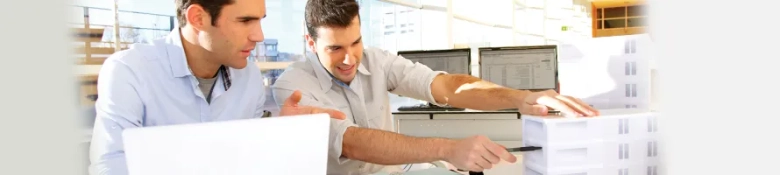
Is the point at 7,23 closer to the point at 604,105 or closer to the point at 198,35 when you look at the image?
the point at 198,35

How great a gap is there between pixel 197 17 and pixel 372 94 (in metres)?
0.67

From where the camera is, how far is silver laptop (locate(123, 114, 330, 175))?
2.22 ft

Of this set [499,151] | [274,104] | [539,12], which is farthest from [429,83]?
[539,12]

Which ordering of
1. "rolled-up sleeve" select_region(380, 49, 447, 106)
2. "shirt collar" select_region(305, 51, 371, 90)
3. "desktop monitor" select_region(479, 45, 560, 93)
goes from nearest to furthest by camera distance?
1. "shirt collar" select_region(305, 51, 371, 90)
2. "rolled-up sleeve" select_region(380, 49, 447, 106)
3. "desktop monitor" select_region(479, 45, 560, 93)

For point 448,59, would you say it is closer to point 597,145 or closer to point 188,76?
point 188,76

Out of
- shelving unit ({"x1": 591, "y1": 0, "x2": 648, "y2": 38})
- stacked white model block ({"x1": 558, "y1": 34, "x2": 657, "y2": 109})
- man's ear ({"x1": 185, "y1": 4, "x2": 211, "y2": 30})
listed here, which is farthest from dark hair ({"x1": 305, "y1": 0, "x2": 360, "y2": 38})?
shelving unit ({"x1": 591, "y1": 0, "x2": 648, "y2": 38})

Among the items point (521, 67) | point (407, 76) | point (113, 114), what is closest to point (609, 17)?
point (521, 67)

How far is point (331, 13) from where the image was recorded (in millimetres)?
1777

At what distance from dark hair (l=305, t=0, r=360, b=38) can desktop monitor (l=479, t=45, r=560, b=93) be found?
5.76ft

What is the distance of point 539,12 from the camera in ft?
26.6

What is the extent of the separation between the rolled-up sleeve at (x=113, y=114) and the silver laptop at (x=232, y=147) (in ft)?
2.77

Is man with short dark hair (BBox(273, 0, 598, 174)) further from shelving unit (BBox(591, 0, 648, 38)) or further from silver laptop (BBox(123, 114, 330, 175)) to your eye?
shelving unit (BBox(591, 0, 648, 38))

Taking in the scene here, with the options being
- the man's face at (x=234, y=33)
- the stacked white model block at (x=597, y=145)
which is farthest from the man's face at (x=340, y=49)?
the stacked white model block at (x=597, y=145)

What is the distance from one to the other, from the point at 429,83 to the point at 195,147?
1377 millimetres
